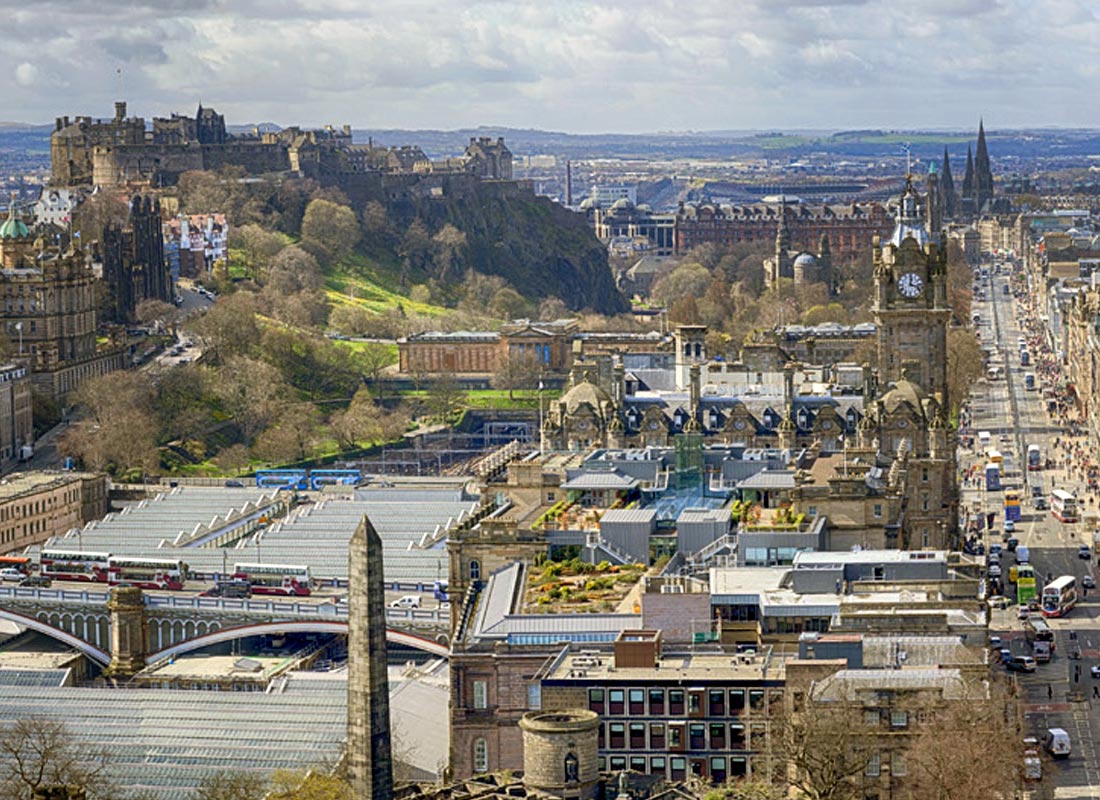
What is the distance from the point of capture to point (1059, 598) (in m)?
109

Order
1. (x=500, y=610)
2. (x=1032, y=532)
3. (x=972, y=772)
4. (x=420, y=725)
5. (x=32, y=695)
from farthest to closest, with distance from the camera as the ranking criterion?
(x=1032, y=532), (x=32, y=695), (x=420, y=725), (x=500, y=610), (x=972, y=772)

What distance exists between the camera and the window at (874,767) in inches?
2680

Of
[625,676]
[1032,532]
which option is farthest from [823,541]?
[1032,532]

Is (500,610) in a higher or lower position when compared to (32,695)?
higher

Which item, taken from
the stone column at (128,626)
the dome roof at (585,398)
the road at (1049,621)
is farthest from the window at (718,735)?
the stone column at (128,626)

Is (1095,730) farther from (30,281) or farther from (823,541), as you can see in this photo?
(30,281)

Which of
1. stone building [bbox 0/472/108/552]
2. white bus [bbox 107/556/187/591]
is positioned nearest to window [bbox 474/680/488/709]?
white bus [bbox 107/556/187/591]

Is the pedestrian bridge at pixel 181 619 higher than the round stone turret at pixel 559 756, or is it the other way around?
the round stone turret at pixel 559 756

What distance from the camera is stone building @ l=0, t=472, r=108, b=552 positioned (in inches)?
5551

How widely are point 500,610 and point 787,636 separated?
342 inches

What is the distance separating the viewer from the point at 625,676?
7244cm

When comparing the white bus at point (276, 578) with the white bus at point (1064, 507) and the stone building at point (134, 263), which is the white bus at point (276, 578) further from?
the stone building at point (134, 263)

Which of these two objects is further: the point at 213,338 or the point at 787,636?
the point at 213,338

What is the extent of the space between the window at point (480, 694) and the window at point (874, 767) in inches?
484
